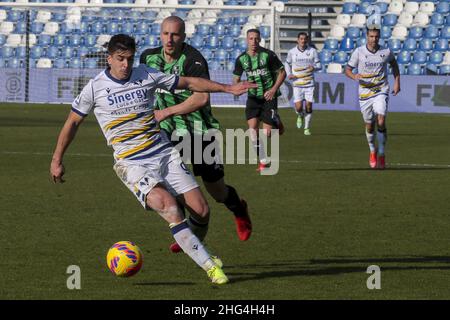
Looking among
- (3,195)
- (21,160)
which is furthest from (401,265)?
(21,160)

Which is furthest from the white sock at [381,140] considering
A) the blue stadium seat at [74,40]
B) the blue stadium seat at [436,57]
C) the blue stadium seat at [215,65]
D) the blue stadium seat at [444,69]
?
the blue stadium seat at [74,40]

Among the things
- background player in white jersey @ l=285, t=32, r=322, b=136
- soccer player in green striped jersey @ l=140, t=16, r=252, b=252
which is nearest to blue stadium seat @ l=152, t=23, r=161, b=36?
background player in white jersey @ l=285, t=32, r=322, b=136

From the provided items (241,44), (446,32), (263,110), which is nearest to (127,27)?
(241,44)

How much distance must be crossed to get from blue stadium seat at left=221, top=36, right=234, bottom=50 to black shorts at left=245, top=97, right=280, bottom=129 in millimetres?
23629

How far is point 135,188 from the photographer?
29.5 ft

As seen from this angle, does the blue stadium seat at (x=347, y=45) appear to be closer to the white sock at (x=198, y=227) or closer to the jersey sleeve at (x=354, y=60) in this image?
the jersey sleeve at (x=354, y=60)

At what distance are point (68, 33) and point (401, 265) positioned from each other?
36014 millimetres

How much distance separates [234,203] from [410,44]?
3401cm

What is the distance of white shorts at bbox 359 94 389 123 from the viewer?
19766mm

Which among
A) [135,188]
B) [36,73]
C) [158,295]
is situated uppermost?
[36,73]

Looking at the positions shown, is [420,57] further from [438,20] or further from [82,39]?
[82,39]

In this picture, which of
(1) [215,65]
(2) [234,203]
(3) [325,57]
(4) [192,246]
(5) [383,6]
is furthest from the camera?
(5) [383,6]

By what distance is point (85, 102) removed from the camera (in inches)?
358

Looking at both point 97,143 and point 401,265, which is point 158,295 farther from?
point 97,143
